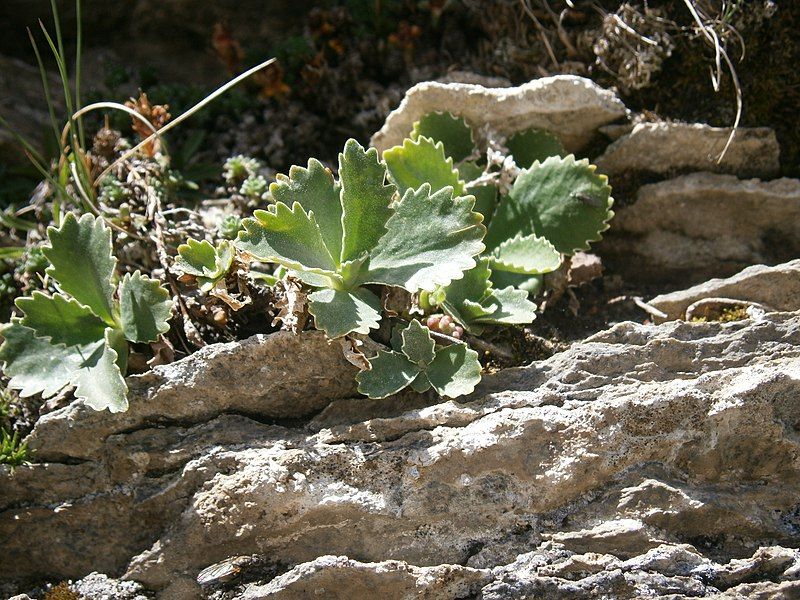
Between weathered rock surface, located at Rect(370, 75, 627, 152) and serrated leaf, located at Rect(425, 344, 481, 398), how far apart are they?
3.92 feet

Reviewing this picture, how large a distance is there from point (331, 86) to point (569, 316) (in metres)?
1.79

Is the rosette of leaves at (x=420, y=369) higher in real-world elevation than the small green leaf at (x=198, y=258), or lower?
lower

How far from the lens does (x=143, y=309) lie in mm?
2691

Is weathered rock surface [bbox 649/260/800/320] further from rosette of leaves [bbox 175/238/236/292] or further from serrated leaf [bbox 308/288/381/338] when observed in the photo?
rosette of leaves [bbox 175/238/236/292]

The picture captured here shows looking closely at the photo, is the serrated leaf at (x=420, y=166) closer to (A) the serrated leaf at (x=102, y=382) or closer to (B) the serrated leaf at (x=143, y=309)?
(B) the serrated leaf at (x=143, y=309)

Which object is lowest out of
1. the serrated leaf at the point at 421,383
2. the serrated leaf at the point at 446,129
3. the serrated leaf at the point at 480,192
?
the serrated leaf at the point at 421,383

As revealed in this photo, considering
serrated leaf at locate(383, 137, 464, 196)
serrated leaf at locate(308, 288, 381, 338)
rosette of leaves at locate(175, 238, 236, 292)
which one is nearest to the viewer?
serrated leaf at locate(308, 288, 381, 338)

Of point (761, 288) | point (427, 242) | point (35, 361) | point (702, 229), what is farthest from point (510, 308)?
point (35, 361)

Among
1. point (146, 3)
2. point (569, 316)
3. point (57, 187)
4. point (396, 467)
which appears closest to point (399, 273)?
point (396, 467)

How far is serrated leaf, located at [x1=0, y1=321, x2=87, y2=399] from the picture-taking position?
2.58m

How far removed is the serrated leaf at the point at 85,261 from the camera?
272 centimetres

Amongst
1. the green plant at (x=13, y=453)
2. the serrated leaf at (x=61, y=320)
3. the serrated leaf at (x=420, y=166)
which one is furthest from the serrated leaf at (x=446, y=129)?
the green plant at (x=13, y=453)

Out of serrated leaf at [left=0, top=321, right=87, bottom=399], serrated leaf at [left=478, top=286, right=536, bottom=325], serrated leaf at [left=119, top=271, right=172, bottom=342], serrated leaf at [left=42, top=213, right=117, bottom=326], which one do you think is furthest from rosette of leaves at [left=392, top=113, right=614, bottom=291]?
serrated leaf at [left=0, top=321, right=87, bottom=399]

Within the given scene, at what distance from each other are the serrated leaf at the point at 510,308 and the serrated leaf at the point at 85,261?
4.50 feet
